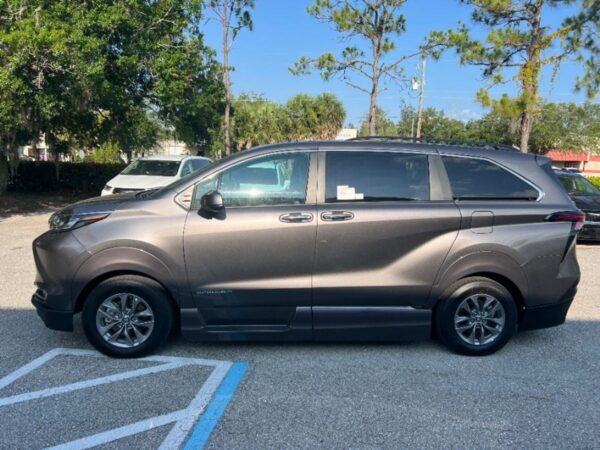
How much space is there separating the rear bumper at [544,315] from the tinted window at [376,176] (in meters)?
1.43

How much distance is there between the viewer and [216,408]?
336cm

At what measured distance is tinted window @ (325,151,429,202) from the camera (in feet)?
13.6

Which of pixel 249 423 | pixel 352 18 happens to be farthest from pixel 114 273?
pixel 352 18

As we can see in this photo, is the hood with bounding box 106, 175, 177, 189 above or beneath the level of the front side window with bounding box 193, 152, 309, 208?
beneath

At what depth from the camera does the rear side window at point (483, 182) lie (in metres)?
4.27

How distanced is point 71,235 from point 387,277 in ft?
9.02

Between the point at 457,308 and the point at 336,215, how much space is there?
1386mm

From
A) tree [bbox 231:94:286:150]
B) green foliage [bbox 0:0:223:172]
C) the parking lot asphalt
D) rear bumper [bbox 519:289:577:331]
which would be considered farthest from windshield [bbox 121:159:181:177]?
tree [bbox 231:94:286:150]

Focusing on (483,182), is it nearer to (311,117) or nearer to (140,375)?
(140,375)

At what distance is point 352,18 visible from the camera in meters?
15.1

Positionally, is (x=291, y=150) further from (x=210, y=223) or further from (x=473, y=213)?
(x=473, y=213)

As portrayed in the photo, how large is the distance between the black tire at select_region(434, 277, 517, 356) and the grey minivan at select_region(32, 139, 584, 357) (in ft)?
0.04

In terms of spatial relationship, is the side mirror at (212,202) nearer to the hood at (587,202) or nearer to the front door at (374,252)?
the front door at (374,252)

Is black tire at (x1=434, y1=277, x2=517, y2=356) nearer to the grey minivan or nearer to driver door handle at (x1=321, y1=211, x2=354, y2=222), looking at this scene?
the grey minivan
